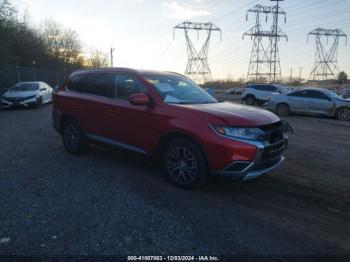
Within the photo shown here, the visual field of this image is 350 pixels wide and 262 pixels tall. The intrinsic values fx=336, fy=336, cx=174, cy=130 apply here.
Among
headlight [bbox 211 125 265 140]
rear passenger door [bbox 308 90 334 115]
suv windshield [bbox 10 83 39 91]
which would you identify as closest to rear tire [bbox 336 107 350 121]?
rear passenger door [bbox 308 90 334 115]

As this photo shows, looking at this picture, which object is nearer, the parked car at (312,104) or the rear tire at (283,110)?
the parked car at (312,104)

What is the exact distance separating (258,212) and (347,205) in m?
1.31

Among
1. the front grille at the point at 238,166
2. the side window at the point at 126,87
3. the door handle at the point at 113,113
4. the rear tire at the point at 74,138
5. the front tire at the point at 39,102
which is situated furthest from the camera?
the front tire at the point at 39,102

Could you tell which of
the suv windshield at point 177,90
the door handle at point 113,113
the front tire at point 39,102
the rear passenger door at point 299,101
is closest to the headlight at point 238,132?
the suv windshield at point 177,90

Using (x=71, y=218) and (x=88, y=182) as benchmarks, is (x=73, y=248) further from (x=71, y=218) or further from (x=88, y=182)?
(x=88, y=182)

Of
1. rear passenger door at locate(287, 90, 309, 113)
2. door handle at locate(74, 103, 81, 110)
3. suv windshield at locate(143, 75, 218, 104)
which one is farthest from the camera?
rear passenger door at locate(287, 90, 309, 113)

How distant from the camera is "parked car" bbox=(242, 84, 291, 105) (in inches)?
948

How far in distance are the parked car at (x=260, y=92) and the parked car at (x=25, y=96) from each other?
14.1 meters

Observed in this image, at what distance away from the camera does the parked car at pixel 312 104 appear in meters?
15.8

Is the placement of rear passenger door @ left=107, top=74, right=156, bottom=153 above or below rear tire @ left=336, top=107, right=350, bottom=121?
above

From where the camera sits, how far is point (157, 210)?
4.36 m

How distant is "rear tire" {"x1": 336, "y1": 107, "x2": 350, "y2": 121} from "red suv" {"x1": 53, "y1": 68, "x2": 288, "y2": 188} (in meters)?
11.8

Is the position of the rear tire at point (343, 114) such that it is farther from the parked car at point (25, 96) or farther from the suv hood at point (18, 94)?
the suv hood at point (18, 94)

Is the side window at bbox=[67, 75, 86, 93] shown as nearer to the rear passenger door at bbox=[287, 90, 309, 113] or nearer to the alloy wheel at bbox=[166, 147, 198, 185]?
the alloy wheel at bbox=[166, 147, 198, 185]
